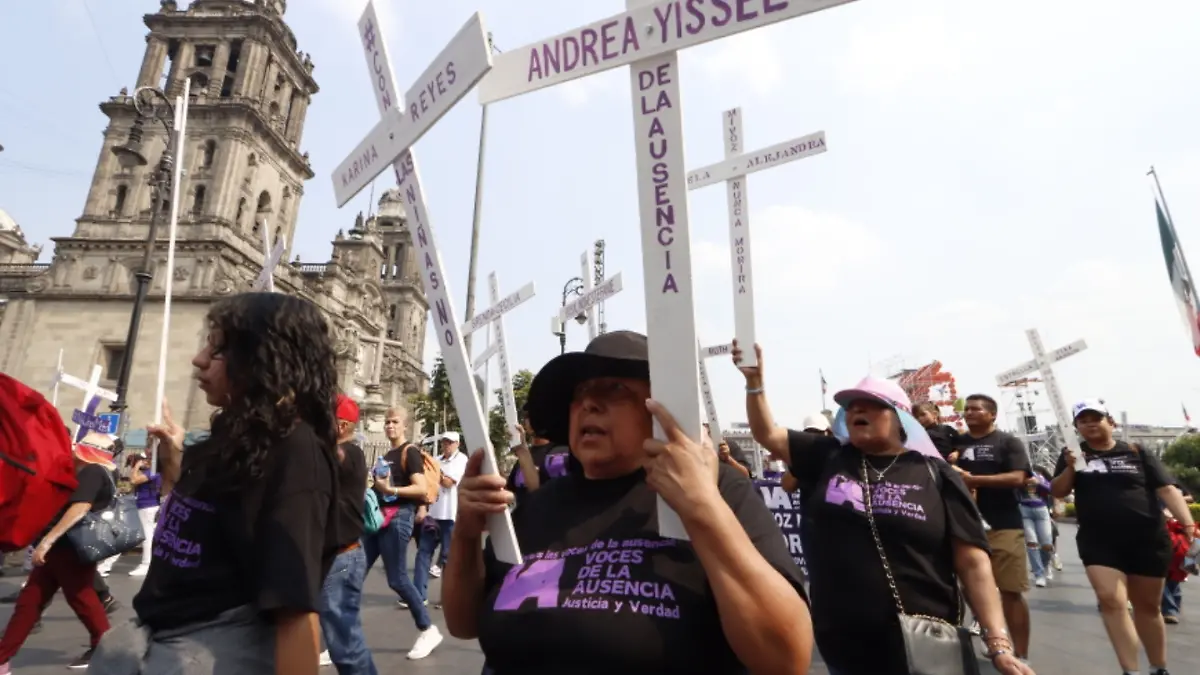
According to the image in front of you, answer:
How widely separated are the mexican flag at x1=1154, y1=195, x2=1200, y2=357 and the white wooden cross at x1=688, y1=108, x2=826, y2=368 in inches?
425

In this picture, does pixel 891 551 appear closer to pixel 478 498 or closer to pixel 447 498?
pixel 478 498

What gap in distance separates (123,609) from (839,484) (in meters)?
7.91

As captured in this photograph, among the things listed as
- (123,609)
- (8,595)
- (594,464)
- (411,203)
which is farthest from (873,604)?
(8,595)

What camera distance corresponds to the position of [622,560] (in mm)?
1638

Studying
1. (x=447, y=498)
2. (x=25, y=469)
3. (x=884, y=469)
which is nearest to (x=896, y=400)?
(x=884, y=469)

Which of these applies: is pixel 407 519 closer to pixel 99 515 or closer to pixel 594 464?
pixel 99 515

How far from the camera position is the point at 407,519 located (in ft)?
19.9

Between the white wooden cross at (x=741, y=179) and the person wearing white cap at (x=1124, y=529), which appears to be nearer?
the white wooden cross at (x=741, y=179)

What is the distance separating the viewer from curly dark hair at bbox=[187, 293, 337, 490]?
6.45ft

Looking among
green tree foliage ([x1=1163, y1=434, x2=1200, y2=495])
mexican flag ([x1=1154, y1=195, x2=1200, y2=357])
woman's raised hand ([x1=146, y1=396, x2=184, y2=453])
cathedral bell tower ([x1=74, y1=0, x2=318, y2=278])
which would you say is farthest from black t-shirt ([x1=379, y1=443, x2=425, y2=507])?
green tree foliage ([x1=1163, y1=434, x2=1200, y2=495])

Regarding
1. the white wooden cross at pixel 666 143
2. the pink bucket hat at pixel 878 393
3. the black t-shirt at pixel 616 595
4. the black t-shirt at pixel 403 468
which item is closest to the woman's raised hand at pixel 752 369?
the pink bucket hat at pixel 878 393

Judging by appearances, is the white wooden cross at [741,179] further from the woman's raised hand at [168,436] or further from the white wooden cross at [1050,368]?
the white wooden cross at [1050,368]

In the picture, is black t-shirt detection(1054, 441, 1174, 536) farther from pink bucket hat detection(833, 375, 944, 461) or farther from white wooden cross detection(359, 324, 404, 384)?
white wooden cross detection(359, 324, 404, 384)

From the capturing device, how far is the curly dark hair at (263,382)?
1966 millimetres
